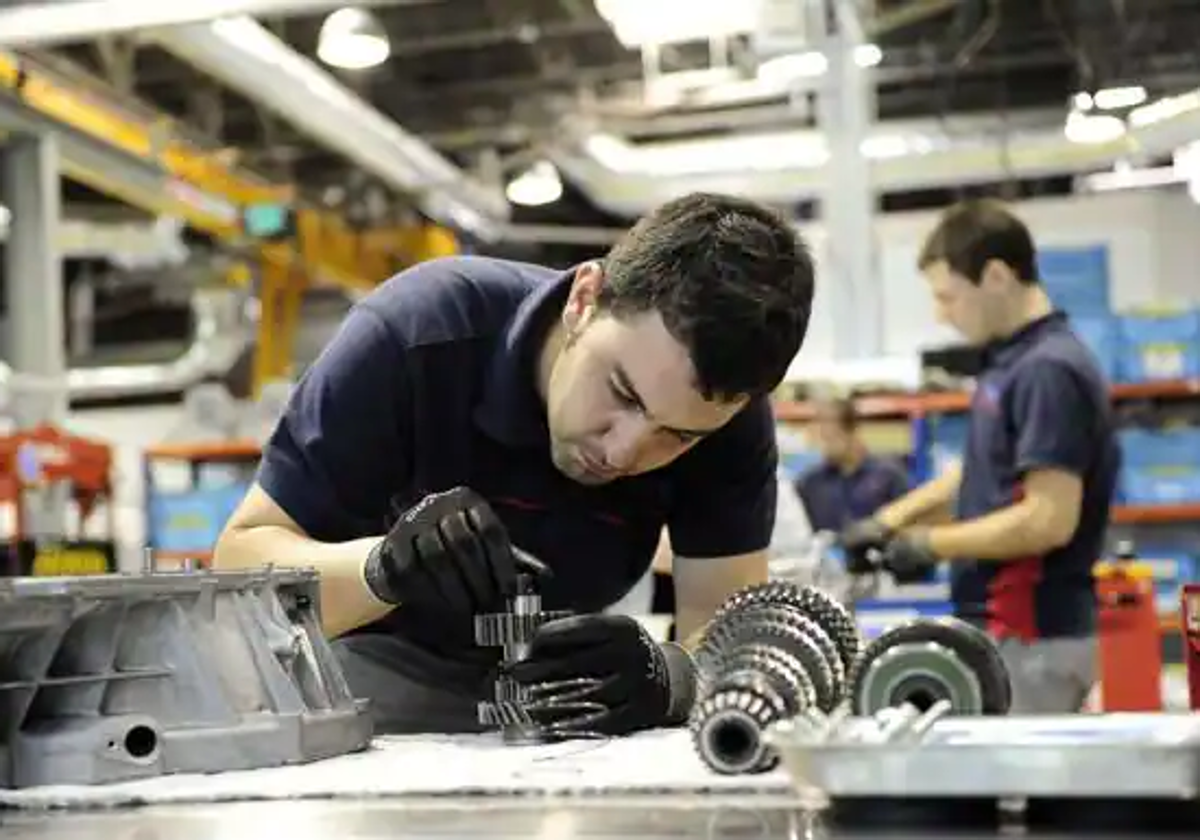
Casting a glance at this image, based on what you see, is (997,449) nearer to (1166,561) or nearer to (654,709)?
(654,709)

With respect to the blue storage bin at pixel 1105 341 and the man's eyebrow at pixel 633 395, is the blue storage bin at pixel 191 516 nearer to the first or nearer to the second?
the blue storage bin at pixel 1105 341

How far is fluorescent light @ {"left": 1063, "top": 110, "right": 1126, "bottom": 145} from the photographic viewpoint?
6543 millimetres

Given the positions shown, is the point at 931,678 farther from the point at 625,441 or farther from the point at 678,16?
the point at 678,16

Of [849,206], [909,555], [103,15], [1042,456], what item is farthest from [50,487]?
[1042,456]

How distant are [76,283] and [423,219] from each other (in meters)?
2.41

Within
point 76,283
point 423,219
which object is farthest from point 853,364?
point 76,283

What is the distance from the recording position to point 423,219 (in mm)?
7996

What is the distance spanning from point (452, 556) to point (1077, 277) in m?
5.42

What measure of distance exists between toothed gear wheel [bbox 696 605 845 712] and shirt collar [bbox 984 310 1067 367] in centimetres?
191

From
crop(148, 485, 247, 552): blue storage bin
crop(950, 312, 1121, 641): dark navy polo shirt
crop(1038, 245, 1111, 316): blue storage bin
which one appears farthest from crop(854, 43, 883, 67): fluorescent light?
crop(148, 485, 247, 552): blue storage bin

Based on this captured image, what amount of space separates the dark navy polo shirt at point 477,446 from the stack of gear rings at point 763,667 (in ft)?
1.30

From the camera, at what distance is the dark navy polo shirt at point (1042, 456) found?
2.79 metres

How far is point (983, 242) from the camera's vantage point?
2951 millimetres

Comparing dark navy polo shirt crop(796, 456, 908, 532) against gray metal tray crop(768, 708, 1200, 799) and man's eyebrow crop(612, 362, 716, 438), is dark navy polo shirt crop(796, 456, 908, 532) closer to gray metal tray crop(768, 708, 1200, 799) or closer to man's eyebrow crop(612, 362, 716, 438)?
man's eyebrow crop(612, 362, 716, 438)
